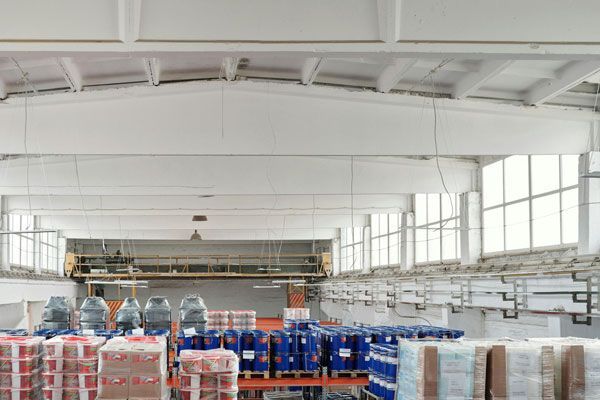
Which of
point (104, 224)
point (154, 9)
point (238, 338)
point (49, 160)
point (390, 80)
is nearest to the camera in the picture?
point (154, 9)

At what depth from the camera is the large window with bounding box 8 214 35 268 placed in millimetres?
23875

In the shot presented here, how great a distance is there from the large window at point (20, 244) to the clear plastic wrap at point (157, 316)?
7383 mm

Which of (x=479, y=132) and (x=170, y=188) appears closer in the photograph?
(x=479, y=132)

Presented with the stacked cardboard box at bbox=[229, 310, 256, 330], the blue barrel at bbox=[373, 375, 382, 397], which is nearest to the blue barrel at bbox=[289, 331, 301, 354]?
the blue barrel at bbox=[373, 375, 382, 397]

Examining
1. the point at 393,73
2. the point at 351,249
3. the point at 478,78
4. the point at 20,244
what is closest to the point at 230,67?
the point at 393,73

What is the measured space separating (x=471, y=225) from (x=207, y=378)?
8.91 meters

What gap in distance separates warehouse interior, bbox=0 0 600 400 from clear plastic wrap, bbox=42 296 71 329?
1.29 m

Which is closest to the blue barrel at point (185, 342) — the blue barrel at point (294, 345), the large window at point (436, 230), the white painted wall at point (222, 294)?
the blue barrel at point (294, 345)

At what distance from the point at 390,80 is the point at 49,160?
788cm

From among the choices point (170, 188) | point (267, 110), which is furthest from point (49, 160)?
point (267, 110)

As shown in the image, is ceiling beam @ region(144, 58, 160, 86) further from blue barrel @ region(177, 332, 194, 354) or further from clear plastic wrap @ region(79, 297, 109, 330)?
clear plastic wrap @ region(79, 297, 109, 330)

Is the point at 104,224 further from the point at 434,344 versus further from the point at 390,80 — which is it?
the point at 434,344

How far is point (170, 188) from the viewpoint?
1562cm

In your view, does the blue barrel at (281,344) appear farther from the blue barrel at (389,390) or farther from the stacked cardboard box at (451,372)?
the stacked cardboard box at (451,372)
